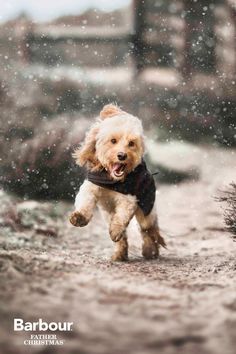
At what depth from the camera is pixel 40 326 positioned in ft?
6.25

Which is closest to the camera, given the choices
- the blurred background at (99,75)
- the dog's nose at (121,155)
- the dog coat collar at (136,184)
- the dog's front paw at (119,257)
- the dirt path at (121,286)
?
the dirt path at (121,286)

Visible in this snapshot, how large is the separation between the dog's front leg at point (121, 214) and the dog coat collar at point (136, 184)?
0.12 ft

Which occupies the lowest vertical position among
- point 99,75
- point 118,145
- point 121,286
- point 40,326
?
point 40,326

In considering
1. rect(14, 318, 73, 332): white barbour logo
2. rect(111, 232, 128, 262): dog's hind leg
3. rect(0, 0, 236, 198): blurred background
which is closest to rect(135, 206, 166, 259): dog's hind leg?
rect(111, 232, 128, 262): dog's hind leg

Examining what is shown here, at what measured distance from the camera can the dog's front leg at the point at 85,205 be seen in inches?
101

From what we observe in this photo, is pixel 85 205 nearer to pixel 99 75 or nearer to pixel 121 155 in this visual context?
pixel 121 155

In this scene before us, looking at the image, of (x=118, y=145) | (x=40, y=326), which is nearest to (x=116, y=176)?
(x=118, y=145)

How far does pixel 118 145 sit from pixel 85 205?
333 mm

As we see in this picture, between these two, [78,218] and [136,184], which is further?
[136,184]

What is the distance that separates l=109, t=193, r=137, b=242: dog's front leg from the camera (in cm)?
261

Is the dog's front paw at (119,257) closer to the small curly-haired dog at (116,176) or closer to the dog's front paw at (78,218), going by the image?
the small curly-haired dog at (116,176)

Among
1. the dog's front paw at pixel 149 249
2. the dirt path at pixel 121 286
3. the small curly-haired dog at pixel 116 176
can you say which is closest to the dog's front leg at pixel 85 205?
the small curly-haired dog at pixel 116 176

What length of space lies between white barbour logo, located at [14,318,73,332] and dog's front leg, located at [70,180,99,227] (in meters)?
0.71

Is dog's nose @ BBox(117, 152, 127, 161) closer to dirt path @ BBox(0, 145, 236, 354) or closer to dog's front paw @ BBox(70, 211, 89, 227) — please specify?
dog's front paw @ BBox(70, 211, 89, 227)
